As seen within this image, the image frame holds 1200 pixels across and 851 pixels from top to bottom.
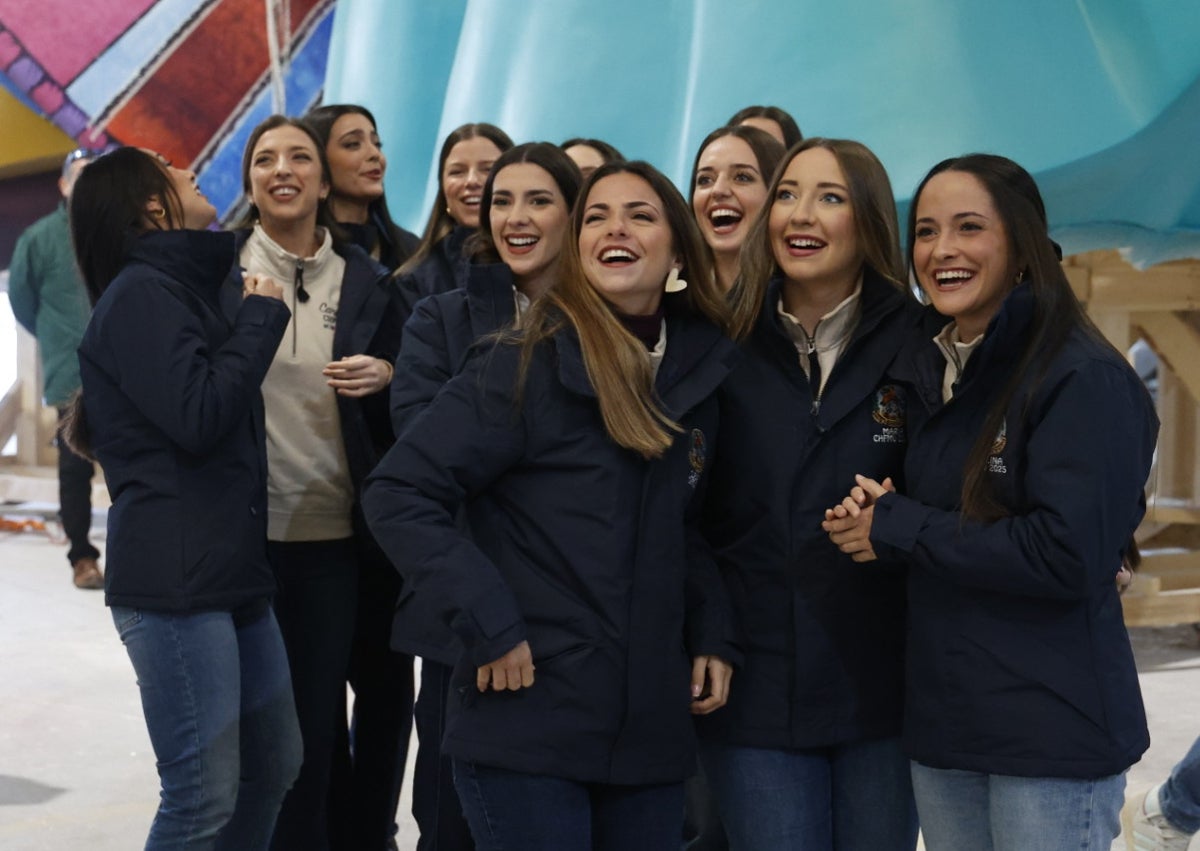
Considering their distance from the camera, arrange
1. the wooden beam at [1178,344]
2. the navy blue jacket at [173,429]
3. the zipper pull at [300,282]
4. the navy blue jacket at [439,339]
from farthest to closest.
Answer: the wooden beam at [1178,344], the zipper pull at [300,282], the navy blue jacket at [439,339], the navy blue jacket at [173,429]

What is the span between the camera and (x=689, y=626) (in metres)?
1.74

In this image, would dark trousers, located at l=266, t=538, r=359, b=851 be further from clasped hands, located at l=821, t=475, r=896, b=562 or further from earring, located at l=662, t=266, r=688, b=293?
clasped hands, located at l=821, t=475, r=896, b=562

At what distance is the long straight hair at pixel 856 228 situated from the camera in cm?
185

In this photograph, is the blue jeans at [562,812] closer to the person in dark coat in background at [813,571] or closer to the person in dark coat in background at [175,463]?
the person in dark coat in background at [813,571]

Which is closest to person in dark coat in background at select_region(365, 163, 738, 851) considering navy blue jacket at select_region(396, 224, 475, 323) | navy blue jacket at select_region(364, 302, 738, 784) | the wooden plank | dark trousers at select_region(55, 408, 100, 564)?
navy blue jacket at select_region(364, 302, 738, 784)

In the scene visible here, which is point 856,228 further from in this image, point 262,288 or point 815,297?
point 262,288

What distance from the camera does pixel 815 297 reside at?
1874 millimetres

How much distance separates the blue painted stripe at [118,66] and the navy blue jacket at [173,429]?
15.5 feet

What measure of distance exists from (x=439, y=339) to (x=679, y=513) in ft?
2.07

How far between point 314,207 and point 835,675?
4.32ft

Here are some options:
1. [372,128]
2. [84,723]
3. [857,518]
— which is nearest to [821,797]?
[857,518]

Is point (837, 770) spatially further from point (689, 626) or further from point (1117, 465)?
point (1117, 465)

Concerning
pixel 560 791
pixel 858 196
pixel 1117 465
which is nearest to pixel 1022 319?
pixel 1117 465

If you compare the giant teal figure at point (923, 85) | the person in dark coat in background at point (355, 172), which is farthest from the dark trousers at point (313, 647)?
the giant teal figure at point (923, 85)
